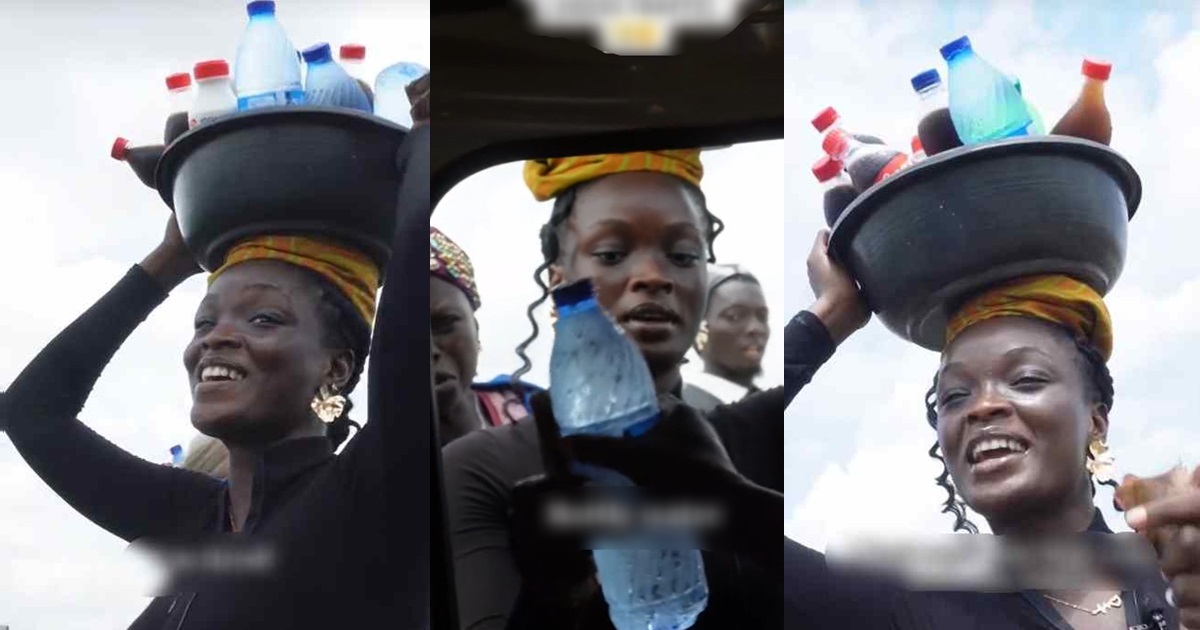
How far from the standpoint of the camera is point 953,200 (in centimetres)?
258

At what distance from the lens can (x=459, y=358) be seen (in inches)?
104

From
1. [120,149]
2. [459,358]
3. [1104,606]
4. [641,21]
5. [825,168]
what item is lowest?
[1104,606]

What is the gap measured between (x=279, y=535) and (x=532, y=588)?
55 centimetres

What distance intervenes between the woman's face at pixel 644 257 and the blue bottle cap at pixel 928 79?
49 centimetres

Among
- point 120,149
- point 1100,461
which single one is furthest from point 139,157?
point 1100,461

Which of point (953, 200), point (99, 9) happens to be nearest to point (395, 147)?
point (99, 9)

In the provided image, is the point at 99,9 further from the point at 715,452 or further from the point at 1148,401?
the point at 1148,401

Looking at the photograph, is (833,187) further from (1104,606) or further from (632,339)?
(1104,606)

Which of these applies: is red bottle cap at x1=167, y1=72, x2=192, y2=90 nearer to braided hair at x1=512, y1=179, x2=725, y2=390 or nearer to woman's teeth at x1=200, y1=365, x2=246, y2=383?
woman's teeth at x1=200, y1=365, x2=246, y2=383

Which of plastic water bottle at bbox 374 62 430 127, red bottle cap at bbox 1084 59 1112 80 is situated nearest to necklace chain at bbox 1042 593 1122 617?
red bottle cap at bbox 1084 59 1112 80

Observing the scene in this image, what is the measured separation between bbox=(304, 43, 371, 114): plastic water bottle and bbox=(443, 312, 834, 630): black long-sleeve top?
2.31 feet

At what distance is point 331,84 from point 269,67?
0.43 feet

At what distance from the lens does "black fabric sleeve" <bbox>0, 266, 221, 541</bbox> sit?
111 inches

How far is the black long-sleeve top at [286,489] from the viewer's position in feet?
8.82
